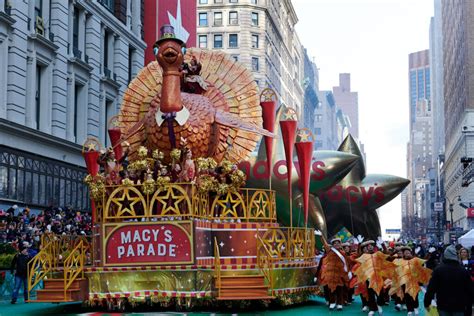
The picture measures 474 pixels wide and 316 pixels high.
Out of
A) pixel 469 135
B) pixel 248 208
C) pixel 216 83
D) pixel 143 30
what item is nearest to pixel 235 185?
pixel 248 208

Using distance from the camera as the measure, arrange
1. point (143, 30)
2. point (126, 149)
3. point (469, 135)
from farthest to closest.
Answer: point (469, 135)
point (143, 30)
point (126, 149)

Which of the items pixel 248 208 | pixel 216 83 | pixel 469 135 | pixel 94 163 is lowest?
pixel 248 208

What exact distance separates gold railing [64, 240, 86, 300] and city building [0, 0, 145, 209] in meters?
13.3

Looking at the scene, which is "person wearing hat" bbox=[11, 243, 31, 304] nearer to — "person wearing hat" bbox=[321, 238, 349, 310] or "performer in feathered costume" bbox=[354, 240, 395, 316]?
"person wearing hat" bbox=[321, 238, 349, 310]

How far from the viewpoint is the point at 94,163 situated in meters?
22.5

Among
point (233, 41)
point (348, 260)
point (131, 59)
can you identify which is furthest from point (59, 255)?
point (233, 41)

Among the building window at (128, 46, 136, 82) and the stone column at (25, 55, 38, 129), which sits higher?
the building window at (128, 46, 136, 82)

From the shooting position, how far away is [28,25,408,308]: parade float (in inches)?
698

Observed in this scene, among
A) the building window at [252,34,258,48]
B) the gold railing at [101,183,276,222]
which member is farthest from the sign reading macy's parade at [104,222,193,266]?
the building window at [252,34,258,48]

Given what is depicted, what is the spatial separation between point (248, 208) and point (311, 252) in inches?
106

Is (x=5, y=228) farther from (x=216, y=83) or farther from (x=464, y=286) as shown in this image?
(x=464, y=286)

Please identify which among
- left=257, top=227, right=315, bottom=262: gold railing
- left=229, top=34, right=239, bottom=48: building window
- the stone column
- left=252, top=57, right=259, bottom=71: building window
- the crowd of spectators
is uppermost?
left=229, top=34, right=239, bottom=48: building window

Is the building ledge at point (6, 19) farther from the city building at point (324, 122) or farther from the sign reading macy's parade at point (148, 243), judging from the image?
the city building at point (324, 122)

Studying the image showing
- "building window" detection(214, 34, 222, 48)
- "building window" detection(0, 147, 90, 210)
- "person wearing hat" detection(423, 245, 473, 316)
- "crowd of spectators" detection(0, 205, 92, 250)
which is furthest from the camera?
"building window" detection(214, 34, 222, 48)
